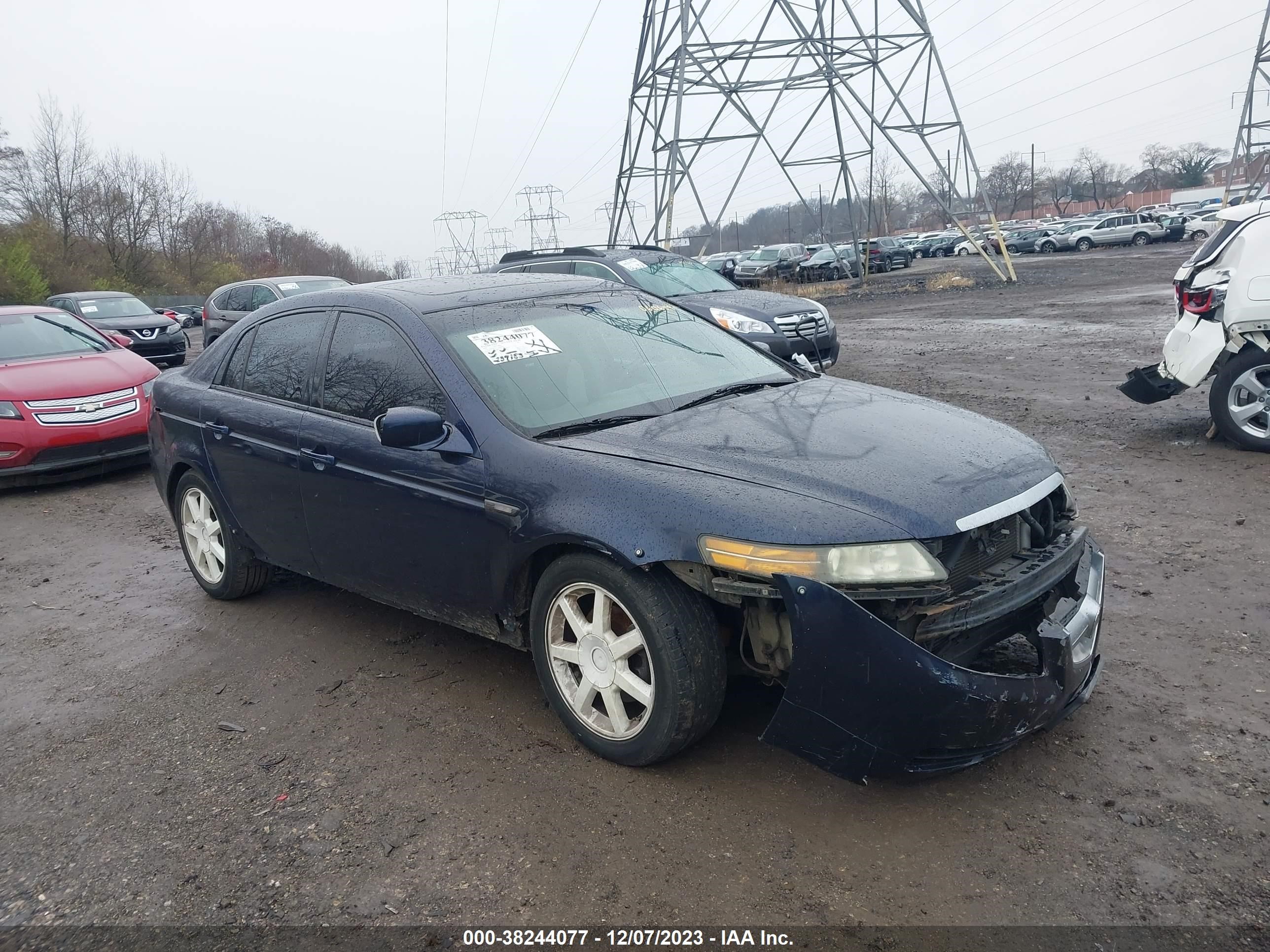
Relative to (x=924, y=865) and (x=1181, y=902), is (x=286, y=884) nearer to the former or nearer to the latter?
(x=924, y=865)

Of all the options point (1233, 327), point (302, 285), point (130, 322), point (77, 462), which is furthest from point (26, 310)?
point (1233, 327)

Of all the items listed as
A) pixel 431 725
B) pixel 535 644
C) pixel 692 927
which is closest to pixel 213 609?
pixel 431 725

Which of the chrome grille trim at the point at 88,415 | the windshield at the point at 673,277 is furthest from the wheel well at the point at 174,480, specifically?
the windshield at the point at 673,277

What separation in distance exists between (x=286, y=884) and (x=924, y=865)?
1838mm

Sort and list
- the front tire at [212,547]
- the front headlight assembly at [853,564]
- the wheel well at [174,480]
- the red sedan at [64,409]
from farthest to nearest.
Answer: the red sedan at [64,409] < the wheel well at [174,480] < the front tire at [212,547] < the front headlight assembly at [853,564]

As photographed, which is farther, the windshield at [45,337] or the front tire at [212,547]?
the windshield at [45,337]

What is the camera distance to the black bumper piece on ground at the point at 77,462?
8289 mm

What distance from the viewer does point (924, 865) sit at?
8.89 ft

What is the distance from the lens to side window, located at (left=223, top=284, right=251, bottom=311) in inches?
616

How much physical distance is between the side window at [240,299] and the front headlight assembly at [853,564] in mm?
14599

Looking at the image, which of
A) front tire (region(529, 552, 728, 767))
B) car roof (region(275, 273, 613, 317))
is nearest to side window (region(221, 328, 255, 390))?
Answer: car roof (region(275, 273, 613, 317))

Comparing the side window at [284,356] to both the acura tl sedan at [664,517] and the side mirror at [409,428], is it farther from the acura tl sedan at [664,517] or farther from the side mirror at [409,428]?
the side mirror at [409,428]

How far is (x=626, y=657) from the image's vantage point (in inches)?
126

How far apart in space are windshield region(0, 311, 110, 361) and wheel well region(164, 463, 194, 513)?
15.5 feet
